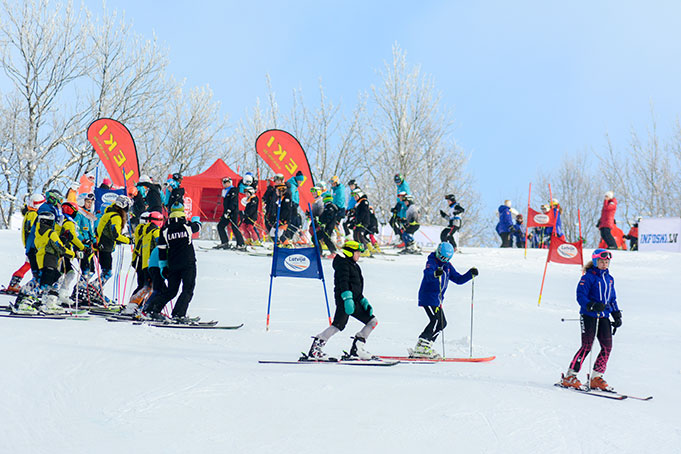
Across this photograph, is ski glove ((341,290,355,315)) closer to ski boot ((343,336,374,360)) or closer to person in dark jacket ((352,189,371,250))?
ski boot ((343,336,374,360))

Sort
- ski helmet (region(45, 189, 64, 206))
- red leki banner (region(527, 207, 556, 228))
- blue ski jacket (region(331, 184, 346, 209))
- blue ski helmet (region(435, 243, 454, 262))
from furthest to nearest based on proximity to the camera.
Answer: red leki banner (region(527, 207, 556, 228)), blue ski jacket (region(331, 184, 346, 209)), ski helmet (region(45, 189, 64, 206)), blue ski helmet (region(435, 243, 454, 262))

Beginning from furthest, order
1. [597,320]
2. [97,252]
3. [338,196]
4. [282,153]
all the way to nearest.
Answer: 1. [282,153]
2. [338,196]
3. [97,252]
4. [597,320]

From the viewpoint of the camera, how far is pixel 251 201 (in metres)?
18.7

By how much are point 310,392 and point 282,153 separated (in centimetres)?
1466

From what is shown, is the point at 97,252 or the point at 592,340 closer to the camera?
the point at 592,340

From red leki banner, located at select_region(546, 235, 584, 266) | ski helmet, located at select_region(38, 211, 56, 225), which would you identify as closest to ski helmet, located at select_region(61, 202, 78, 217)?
ski helmet, located at select_region(38, 211, 56, 225)

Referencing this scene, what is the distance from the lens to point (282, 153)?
66.6ft

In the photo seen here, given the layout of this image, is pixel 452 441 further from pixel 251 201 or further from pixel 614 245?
pixel 614 245

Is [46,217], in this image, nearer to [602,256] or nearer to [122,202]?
[122,202]

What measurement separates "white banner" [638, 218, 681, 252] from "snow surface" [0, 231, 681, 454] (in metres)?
11.5

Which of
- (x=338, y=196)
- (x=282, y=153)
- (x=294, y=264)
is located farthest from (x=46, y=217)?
(x=282, y=153)

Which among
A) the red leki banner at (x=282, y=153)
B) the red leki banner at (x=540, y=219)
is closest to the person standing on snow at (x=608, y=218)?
the red leki banner at (x=540, y=219)

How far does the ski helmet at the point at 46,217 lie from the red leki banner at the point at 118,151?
9.11m

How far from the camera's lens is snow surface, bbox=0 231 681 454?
502cm
